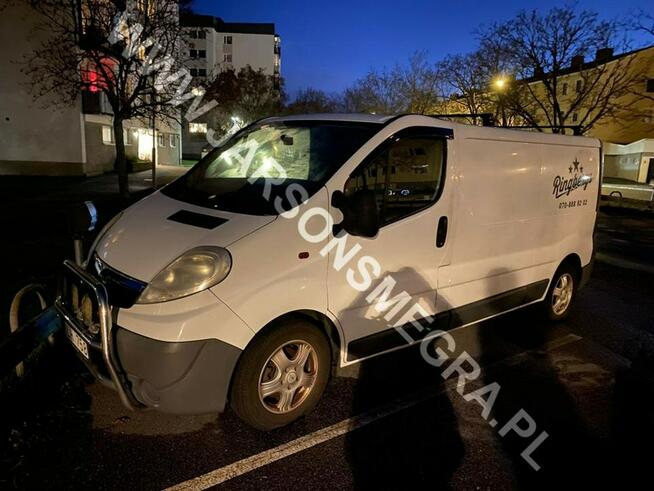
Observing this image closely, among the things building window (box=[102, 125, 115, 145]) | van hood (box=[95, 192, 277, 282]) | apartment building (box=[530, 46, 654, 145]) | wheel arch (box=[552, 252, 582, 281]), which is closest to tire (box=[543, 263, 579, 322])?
wheel arch (box=[552, 252, 582, 281])

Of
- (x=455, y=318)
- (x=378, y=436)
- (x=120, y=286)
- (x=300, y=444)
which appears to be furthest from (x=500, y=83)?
(x=120, y=286)

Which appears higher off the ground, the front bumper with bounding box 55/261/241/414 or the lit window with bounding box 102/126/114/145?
the lit window with bounding box 102/126/114/145

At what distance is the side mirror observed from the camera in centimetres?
291

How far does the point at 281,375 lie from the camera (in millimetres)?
3029

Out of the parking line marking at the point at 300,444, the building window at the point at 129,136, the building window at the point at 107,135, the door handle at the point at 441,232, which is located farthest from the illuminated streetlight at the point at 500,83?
the parking line marking at the point at 300,444

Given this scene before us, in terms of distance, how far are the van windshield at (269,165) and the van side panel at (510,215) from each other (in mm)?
1040

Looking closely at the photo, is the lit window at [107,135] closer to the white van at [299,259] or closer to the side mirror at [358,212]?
the white van at [299,259]

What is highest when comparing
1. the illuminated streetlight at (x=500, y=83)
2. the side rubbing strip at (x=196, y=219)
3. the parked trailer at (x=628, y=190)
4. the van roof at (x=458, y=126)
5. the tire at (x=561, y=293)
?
the illuminated streetlight at (x=500, y=83)

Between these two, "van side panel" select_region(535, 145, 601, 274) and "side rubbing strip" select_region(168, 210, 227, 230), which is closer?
"side rubbing strip" select_region(168, 210, 227, 230)

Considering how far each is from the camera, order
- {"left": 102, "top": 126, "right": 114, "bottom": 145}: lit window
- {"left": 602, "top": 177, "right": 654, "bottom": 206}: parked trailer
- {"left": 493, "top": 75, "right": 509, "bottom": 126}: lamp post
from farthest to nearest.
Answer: {"left": 102, "top": 126, "right": 114, "bottom": 145}: lit window
{"left": 493, "top": 75, "right": 509, "bottom": 126}: lamp post
{"left": 602, "top": 177, "right": 654, "bottom": 206}: parked trailer

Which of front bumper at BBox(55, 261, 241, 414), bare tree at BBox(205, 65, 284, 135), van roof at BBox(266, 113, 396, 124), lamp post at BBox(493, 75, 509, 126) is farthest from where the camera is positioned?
bare tree at BBox(205, 65, 284, 135)

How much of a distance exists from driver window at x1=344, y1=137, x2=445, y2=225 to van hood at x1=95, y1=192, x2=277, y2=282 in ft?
2.70

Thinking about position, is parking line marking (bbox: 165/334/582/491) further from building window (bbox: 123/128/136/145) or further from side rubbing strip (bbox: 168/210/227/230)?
building window (bbox: 123/128/136/145)

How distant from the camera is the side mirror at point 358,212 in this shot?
9.53 feet
